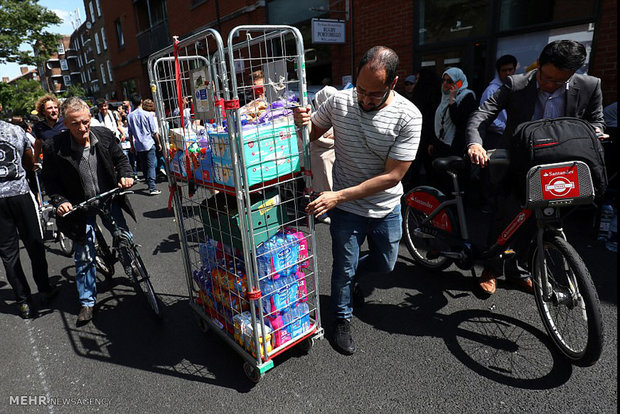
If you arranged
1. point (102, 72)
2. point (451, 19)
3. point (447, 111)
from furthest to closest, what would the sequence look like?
point (102, 72) < point (451, 19) < point (447, 111)

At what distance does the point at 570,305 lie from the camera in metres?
2.43

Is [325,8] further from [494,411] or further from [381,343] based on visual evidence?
[494,411]

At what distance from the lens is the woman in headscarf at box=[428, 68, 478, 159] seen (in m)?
4.84

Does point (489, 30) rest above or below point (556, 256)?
above

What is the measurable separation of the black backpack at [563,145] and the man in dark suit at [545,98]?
1.00 ft

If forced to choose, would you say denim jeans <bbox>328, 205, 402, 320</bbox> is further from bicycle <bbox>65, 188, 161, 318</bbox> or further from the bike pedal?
bicycle <bbox>65, 188, 161, 318</bbox>

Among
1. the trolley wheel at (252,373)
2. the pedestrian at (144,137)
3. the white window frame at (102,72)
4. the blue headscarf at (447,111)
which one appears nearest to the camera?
the trolley wheel at (252,373)

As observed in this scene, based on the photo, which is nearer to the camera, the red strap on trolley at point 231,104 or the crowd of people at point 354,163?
the red strap on trolley at point 231,104

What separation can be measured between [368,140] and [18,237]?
3.54 metres

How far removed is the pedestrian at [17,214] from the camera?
3.35 metres

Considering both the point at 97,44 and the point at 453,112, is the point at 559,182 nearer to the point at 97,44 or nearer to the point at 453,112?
the point at 453,112

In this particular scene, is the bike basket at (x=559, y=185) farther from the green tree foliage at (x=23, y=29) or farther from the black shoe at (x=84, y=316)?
the green tree foliage at (x=23, y=29)

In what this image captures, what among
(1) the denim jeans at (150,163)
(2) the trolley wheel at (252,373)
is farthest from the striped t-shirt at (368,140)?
(1) the denim jeans at (150,163)
